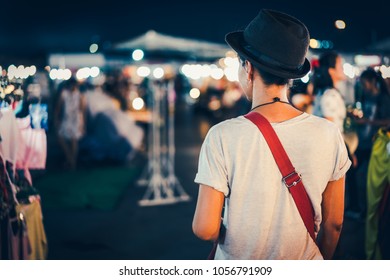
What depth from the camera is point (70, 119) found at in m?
10.6

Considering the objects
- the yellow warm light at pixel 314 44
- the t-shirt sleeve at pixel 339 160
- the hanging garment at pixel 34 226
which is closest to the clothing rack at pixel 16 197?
the hanging garment at pixel 34 226

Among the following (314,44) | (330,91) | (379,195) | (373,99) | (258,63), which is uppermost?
(258,63)

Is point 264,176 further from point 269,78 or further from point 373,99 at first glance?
point 373,99

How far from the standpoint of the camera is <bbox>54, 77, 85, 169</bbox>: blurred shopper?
10656 mm

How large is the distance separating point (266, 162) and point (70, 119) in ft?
29.4

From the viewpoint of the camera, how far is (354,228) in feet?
20.9

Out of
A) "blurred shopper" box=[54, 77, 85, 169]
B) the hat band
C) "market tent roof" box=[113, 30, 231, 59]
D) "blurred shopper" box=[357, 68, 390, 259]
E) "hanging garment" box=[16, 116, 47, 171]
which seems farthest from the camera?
"blurred shopper" box=[54, 77, 85, 169]

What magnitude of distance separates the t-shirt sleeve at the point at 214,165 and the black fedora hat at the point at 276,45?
1.21 ft

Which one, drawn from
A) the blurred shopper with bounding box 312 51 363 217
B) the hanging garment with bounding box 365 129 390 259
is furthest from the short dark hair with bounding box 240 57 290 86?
the blurred shopper with bounding box 312 51 363 217

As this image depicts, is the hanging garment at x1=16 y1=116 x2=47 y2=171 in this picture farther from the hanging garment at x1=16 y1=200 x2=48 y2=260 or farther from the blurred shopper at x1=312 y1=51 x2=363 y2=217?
the blurred shopper at x1=312 y1=51 x2=363 y2=217

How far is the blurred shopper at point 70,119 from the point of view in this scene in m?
10.7

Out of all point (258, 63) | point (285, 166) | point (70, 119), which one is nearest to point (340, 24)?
point (258, 63)

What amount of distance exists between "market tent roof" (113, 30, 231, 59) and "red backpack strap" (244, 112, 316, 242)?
5.50 m
